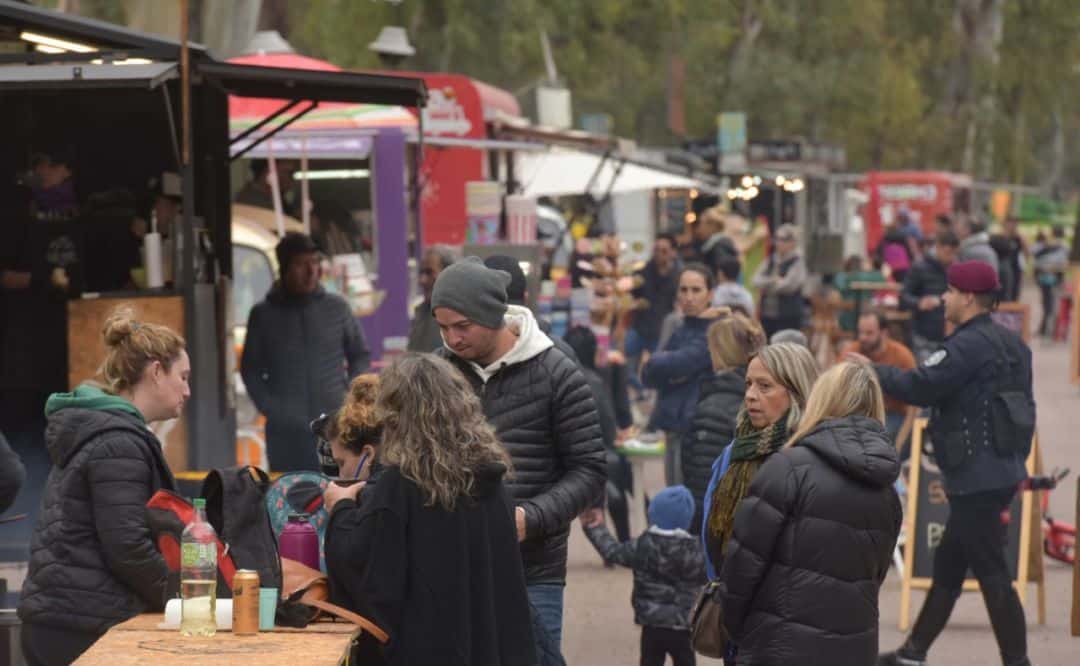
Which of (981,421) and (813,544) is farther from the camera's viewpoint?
(981,421)

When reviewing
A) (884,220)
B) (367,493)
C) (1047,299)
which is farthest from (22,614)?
(884,220)

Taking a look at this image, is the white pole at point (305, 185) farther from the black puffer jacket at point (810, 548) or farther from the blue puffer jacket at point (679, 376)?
the black puffer jacket at point (810, 548)

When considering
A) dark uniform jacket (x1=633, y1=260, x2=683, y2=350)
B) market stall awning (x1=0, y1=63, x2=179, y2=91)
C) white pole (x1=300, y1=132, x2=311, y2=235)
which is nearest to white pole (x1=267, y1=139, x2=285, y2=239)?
white pole (x1=300, y1=132, x2=311, y2=235)

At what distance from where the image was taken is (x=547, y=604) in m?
6.31

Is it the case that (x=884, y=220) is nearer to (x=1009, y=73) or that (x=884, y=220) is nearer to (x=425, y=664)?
(x=1009, y=73)

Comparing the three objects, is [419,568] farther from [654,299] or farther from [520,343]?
[654,299]

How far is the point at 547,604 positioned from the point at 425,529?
125 centimetres

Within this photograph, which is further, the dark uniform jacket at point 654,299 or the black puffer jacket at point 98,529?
the dark uniform jacket at point 654,299

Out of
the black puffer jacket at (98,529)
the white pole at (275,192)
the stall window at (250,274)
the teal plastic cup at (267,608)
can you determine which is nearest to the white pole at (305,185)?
the white pole at (275,192)

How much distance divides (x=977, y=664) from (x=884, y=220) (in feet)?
126

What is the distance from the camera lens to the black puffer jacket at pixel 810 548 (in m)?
5.97

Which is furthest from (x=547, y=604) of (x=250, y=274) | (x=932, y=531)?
(x=250, y=274)

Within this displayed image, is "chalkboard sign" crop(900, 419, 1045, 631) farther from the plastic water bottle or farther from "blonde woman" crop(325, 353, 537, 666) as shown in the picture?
the plastic water bottle

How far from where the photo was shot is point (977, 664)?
31.2ft
